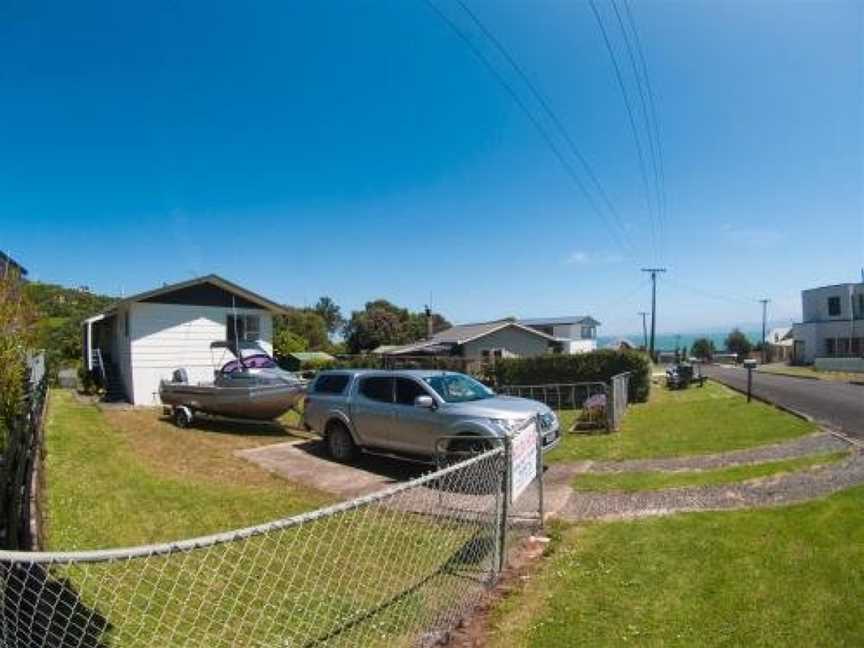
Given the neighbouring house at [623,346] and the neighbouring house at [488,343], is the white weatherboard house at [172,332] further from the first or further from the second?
the neighbouring house at [488,343]

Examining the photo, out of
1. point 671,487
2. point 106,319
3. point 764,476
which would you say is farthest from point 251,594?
point 106,319

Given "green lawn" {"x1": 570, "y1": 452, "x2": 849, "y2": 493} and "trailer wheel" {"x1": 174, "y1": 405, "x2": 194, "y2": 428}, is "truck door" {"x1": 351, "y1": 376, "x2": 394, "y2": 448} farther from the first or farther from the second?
"trailer wheel" {"x1": 174, "y1": 405, "x2": 194, "y2": 428}

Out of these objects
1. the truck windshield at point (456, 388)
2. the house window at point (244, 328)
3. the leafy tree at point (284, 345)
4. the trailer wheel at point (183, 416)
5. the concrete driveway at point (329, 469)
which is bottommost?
the concrete driveway at point (329, 469)

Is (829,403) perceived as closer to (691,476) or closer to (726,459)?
(726,459)

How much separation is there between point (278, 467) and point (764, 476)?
25.0 feet

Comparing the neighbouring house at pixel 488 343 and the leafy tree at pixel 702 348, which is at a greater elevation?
the neighbouring house at pixel 488 343

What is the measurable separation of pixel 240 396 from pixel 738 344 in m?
87.3

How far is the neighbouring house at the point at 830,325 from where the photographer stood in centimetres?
5434

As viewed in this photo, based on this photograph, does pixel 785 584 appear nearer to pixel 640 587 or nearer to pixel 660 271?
pixel 640 587

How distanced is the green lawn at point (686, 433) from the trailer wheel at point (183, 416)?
931cm

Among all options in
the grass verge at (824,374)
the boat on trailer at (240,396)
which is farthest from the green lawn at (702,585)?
the grass verge at (824,374)

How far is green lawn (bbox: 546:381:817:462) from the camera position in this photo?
12078 mm

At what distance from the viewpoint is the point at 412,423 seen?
1075 cm

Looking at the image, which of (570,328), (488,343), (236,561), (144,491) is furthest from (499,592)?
(570,328)
